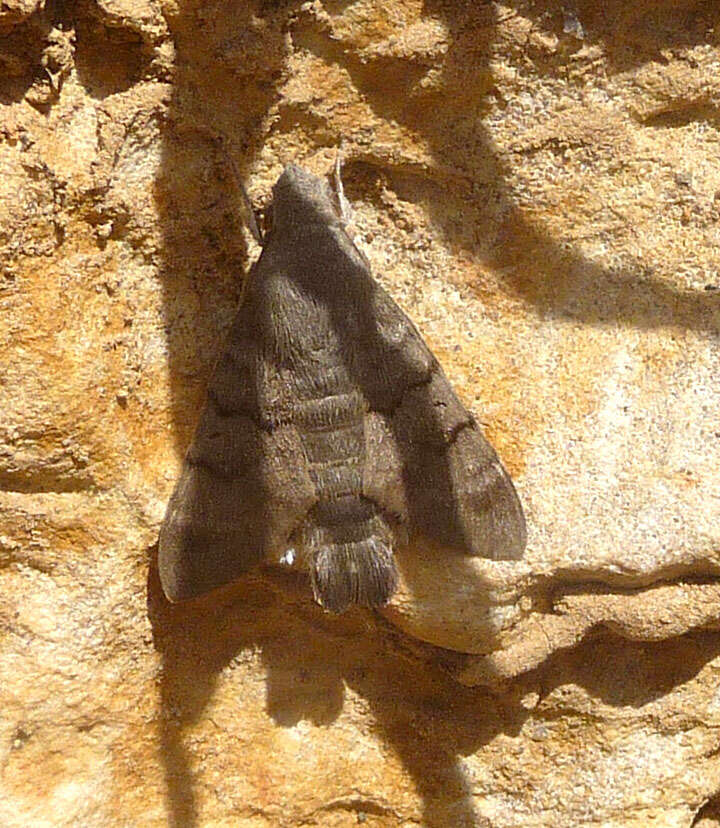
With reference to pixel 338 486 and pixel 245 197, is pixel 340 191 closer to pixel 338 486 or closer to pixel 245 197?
pixel 245 197

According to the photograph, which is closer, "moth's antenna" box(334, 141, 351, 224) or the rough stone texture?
the rough stone texture

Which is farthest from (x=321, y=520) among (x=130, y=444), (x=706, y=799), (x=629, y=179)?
(x=706, y=799)

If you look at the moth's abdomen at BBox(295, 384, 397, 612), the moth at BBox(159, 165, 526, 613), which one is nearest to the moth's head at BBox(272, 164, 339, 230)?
the moth at BBox(159, 165, 526, 613)

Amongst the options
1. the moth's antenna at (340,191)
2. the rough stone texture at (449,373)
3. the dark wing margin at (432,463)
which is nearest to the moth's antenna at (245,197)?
the rough stone texture at (449,373)

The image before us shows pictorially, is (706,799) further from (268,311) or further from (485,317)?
(268,311)

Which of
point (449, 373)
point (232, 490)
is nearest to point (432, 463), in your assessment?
point (449, 373)

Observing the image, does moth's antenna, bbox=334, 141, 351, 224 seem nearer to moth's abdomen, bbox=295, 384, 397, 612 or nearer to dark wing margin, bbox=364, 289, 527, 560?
dark wing margin, bbox=364, 289, 527, 560
